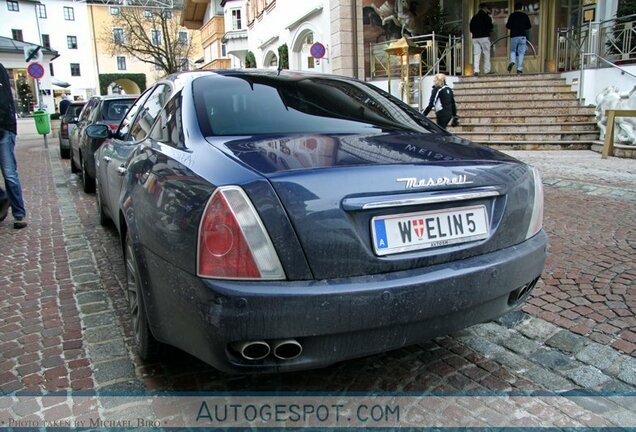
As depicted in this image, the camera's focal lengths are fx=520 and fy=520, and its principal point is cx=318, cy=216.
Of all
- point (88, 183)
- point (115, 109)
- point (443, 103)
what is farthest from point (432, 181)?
point (443, 103)

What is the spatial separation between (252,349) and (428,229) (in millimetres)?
827

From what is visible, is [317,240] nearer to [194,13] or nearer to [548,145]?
[548,145]

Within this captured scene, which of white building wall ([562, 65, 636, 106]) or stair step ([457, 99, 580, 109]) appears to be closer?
white building wall ([562, 65, 636, 106])

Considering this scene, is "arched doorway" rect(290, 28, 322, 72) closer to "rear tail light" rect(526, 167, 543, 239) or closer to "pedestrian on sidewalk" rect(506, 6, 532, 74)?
"pedestrian on sidewalk" rect(506, 6, 532, 74)

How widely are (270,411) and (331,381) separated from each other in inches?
14.6

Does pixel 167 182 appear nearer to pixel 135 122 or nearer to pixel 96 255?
pixel 135 122

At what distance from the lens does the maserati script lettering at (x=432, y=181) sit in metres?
2.04

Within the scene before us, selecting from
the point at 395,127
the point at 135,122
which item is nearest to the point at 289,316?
the point at 395,127

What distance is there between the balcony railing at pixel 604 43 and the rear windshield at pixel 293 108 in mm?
11157

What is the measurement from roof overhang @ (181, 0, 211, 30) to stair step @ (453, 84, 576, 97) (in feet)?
96.4

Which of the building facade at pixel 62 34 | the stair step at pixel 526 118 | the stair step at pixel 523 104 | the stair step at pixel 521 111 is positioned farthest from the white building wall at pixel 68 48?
the stair step at pixel 526 118

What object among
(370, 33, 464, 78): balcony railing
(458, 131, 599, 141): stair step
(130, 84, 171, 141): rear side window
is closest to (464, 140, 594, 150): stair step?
(458, 131, 599, 141): stair step

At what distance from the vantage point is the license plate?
6.53 ft

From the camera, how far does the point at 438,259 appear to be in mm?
2094
